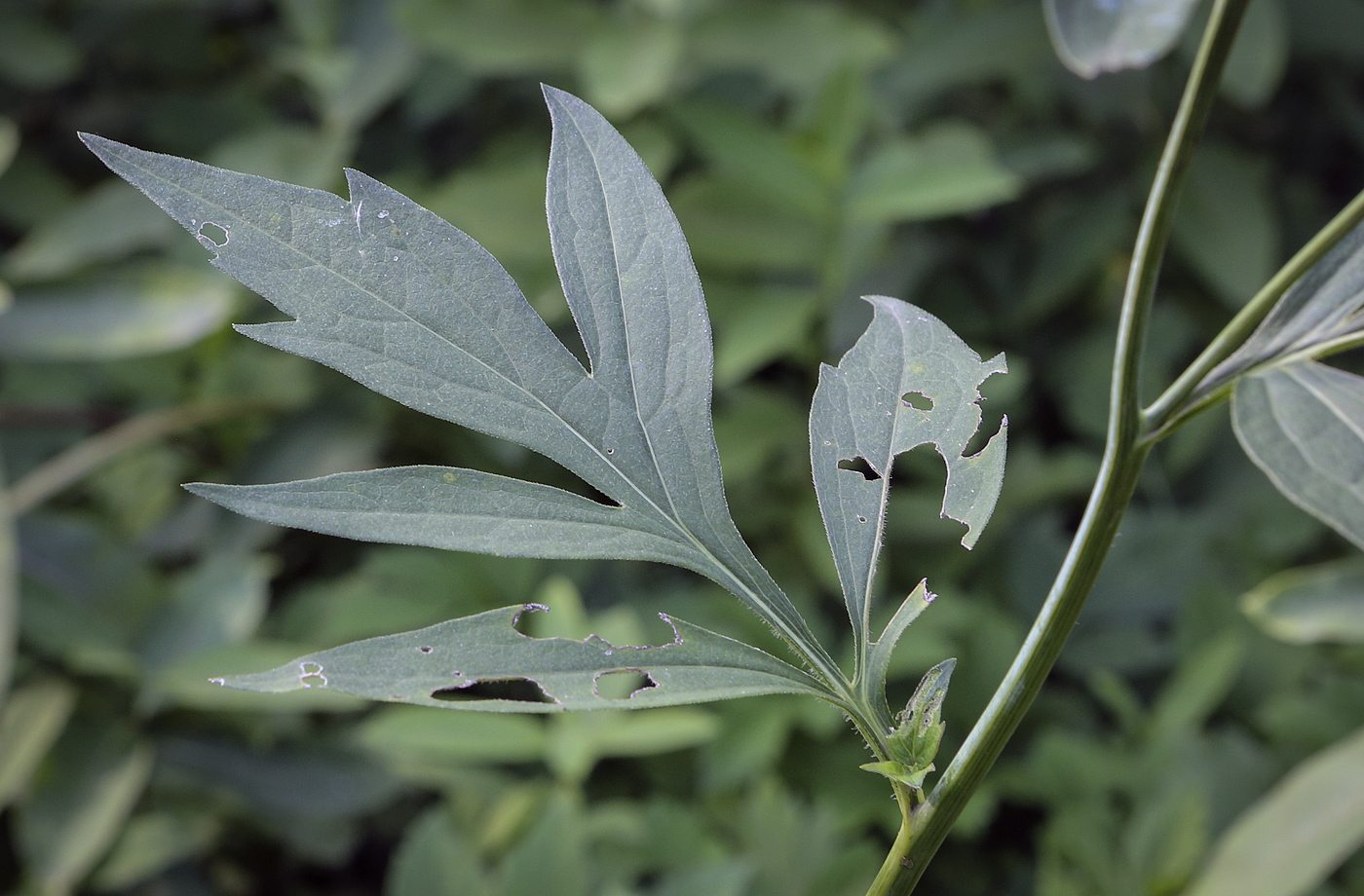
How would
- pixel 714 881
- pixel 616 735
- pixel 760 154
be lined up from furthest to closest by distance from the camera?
pixel 760 154, pixel 616 735, pixel 714 881

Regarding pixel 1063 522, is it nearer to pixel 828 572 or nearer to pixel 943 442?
pixel 828 572

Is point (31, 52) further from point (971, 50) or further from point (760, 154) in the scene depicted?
point (971, 50)

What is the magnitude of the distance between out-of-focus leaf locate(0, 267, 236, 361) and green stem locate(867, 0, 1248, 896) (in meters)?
0.68

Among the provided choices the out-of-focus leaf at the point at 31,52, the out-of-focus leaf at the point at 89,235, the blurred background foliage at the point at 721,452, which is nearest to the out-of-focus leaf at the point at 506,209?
the blurred background foliage at the point at 721,452

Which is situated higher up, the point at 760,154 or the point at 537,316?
the point at 537,316

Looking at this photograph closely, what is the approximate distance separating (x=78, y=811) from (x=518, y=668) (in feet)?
2.03

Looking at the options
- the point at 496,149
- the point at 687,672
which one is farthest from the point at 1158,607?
the point at 687,672

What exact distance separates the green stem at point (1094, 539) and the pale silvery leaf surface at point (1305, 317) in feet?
0.09

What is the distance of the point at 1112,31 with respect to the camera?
0.42 m

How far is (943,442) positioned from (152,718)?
2.22 ft

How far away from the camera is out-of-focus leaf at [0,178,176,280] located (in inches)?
32.0

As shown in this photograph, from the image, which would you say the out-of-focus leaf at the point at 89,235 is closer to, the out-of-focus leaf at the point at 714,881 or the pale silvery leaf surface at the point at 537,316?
the out-of-focus leaf at the point at 714,881

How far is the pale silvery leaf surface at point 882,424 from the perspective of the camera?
0.22 meters

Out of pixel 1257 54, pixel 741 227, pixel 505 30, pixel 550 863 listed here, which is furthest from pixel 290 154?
pixel 1257 54
